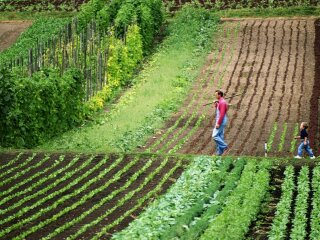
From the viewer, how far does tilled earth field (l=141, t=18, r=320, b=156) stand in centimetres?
2542

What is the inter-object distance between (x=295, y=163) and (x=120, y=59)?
646 inches

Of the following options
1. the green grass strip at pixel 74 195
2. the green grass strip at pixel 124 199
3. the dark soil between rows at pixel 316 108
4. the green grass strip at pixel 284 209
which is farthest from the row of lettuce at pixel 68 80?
the green grass strip at pixel 284 209

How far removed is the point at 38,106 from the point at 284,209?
36.6 feet

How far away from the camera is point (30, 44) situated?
41.0 meters

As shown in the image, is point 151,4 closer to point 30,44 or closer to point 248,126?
point 30,44

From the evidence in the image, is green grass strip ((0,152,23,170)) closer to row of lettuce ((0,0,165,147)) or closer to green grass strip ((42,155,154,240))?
row of lettuce ((0,0,165,147))

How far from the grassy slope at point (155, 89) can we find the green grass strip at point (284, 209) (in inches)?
303

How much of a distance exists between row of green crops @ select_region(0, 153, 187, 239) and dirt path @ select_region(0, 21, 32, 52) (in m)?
22.9

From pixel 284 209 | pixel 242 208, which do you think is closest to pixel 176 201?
pixel 242 208

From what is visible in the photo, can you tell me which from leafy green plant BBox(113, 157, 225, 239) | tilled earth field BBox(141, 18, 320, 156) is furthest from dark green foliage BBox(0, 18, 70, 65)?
leafy green plant BBox(113, 157, 225, 239)

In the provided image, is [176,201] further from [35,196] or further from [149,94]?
[149,94]

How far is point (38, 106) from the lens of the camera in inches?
981

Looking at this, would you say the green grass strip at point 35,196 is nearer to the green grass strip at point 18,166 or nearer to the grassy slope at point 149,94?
the green grass strip at point 18,166

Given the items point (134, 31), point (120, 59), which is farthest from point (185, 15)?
point (120, 59)
